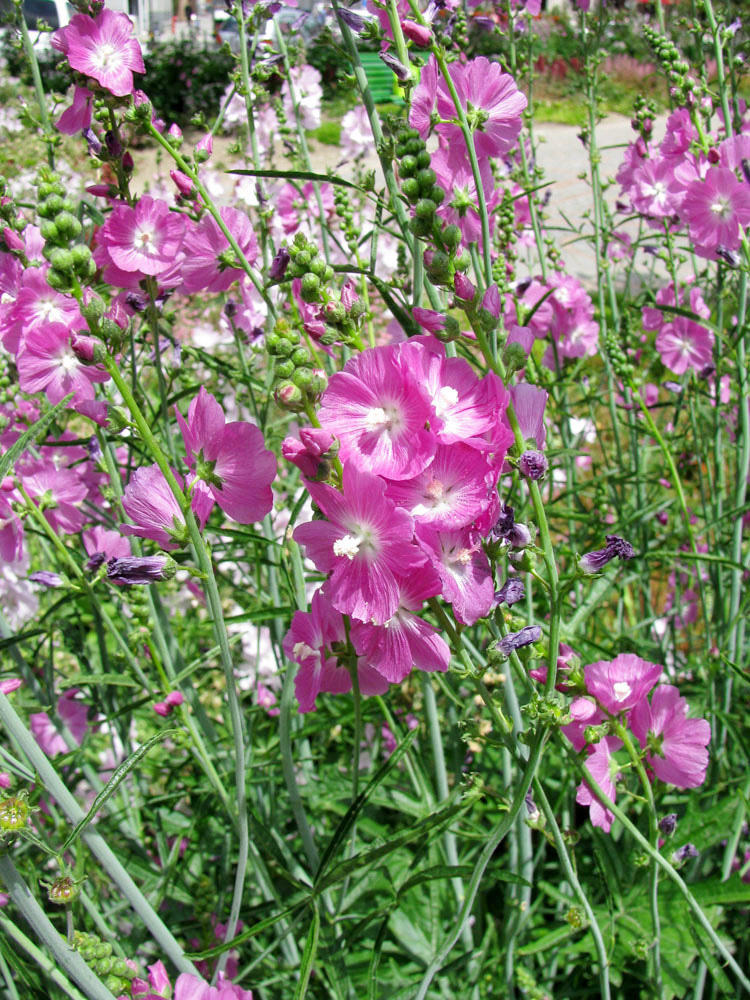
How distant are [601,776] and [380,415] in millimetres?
843

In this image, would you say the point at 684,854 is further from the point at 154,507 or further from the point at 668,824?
the point at 154,507

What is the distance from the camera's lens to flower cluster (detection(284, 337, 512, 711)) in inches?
39.1

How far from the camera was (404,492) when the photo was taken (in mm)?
1032

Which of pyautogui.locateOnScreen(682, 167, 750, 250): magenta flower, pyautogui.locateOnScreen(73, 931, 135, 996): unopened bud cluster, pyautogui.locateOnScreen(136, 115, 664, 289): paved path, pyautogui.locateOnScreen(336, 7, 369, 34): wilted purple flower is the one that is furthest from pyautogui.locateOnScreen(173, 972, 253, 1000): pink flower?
pyautogui.locateOnScreen(136, 115, 664, 289): paved path

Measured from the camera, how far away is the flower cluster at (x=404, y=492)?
99 cm

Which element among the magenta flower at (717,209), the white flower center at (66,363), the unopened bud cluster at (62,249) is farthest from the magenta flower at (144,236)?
the magenta flower at (717,209)

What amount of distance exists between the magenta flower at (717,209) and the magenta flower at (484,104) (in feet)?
2.84

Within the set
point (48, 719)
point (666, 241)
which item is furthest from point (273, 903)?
point (666, 241)

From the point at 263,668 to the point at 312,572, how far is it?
1.02 metres

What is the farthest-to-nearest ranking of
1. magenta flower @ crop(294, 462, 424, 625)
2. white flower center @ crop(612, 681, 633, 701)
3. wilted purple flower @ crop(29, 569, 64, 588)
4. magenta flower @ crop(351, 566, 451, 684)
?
1. wilted purple flower @ crop(29, 569, 64, 588)
2. white flower center @ crop(612, 681, 633, 701)
3. magenta flower @ crop(351, 566, 451, 684)
4. magenta flower @ crop(294, 462, 424, 625)

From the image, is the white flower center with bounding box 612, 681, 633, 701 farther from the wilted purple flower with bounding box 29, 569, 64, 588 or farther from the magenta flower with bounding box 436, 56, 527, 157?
the wilted purple flower with bounding box 29, 569, 64, 588

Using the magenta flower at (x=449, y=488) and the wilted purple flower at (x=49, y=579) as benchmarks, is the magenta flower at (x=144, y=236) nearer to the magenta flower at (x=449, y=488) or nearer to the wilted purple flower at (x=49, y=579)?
the wilted purple flower at (x=49, y=579)

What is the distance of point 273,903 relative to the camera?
175 centimetres

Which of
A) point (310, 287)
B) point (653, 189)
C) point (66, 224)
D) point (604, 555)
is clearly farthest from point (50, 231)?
point (653, 189)
